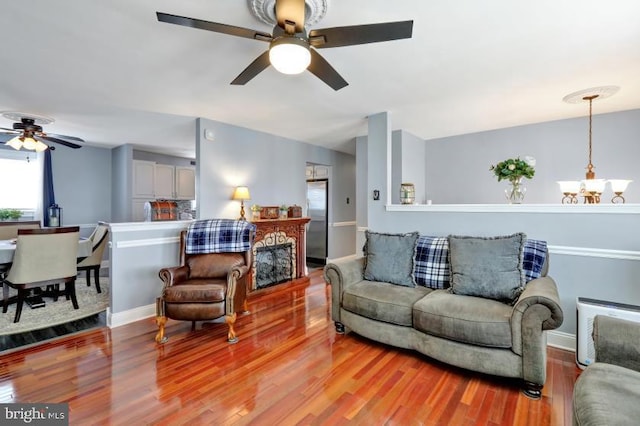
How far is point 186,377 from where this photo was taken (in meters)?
2.17

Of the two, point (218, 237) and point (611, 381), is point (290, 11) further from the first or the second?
point (218, 237)

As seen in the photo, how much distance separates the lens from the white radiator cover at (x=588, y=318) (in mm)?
2145

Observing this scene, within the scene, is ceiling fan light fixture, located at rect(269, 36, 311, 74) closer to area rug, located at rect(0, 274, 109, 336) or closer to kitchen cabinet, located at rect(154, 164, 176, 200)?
area rug, located at rect(0, 274, 109, 336)

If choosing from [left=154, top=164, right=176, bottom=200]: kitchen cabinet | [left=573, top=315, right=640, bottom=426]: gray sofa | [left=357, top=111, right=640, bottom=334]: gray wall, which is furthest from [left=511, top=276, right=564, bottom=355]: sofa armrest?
[left=154, top=164, right=176, bottom=200]: kitchen cabinet

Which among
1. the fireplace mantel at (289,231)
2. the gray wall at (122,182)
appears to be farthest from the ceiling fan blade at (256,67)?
the gray wall at (122,182)

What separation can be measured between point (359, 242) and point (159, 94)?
3.42m

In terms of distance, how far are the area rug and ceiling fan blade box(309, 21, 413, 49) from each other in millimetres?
3779

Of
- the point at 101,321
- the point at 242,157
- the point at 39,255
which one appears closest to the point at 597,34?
the point at 242,157

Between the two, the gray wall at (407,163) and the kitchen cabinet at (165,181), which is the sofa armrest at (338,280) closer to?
the gray wall at (407,163)

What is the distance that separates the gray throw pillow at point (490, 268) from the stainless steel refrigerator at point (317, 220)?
3.84 meters

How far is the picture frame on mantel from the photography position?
448cm

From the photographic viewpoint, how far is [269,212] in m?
4.55

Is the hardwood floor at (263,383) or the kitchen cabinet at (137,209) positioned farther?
the kitchen cabinet at (137,209)

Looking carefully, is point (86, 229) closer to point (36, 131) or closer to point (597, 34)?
point (36, 131)
